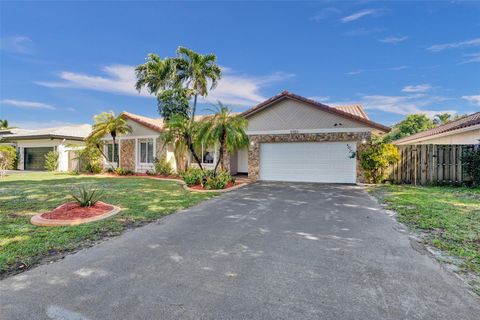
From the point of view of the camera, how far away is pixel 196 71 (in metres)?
17.8

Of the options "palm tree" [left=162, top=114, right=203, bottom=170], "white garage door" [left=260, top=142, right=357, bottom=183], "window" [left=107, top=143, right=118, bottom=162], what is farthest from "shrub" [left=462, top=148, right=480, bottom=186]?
"window" [left=107, top=143, right=118, bottom=162]

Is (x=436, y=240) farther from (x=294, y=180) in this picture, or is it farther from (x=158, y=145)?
(x=158, y=145)

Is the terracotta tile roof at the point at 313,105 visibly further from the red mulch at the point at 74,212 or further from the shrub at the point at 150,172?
the red mulch at the point at 74,212

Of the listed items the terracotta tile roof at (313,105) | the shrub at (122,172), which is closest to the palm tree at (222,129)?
the terracotta tile roof at (313,105)

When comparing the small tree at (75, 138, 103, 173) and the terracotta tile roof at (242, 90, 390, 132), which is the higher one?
the terracotta tile roof at (242, 90, 390, 132)

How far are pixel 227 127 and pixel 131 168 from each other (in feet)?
40.6

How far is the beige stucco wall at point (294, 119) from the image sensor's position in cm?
1439

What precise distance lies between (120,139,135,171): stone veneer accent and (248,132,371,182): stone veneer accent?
10.5 metres

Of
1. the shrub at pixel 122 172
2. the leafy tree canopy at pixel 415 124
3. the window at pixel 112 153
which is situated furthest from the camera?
the leafy tree canopy at pixel 415 124

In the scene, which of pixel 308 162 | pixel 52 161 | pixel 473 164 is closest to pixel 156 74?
pixel 308 162

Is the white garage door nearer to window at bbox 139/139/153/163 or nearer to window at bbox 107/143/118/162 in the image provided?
window at bbox 139/139/153/163

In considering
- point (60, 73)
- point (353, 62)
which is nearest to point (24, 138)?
point (60, 73)

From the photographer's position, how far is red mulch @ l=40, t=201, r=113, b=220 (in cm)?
628

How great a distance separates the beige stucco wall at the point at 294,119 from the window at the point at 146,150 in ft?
29.1
